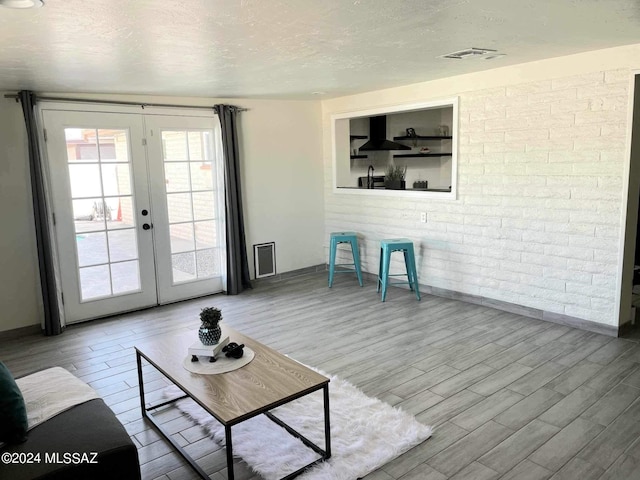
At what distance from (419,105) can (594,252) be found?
2358 millimetres

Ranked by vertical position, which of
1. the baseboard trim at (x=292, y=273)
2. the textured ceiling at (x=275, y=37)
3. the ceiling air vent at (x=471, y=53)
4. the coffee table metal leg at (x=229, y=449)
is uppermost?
the ceiling air vent at (x=471, y=53)

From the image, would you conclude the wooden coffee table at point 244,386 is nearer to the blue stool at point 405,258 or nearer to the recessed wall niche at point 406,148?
the blue stool at point 405,258

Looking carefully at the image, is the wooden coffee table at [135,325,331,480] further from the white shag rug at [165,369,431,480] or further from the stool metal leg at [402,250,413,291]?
the stool metal leg at [402,250,413,291]

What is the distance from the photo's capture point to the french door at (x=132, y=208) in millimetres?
4777

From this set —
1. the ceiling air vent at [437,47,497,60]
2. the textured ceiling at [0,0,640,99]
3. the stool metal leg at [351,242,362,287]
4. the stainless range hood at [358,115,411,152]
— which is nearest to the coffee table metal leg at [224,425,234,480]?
the textured ceiling at [0,0,640,99]

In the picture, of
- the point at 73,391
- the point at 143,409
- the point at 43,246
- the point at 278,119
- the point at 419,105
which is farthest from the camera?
the point at 278,119

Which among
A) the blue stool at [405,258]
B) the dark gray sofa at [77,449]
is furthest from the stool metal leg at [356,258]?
the dark gray sofa at [77,449]

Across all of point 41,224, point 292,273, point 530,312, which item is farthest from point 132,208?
point 530,312

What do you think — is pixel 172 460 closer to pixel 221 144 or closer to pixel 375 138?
pixel 221 144

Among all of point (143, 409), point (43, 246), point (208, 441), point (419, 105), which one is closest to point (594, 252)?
point (419, 105)

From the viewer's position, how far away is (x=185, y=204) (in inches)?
218

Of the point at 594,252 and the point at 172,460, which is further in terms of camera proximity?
the point at 594,252

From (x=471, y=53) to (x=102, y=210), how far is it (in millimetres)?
3795

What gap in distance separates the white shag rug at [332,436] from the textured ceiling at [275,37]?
227 cm
